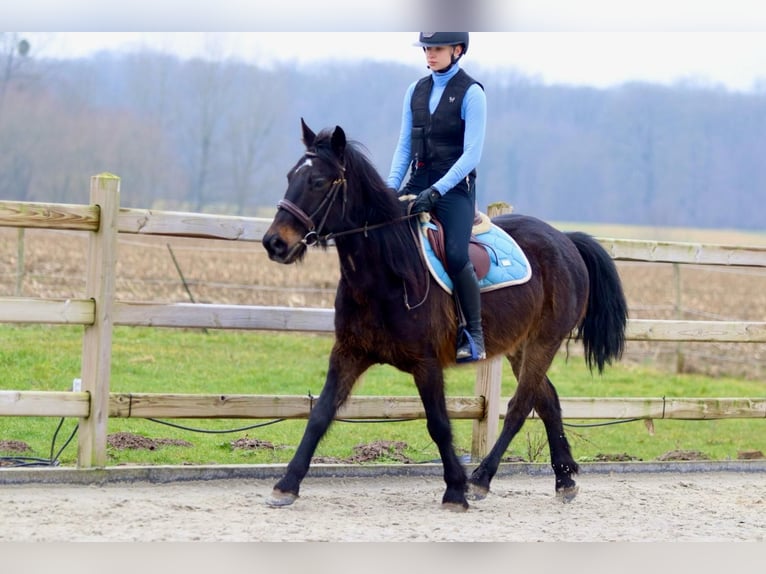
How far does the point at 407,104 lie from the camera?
5363 millimetres

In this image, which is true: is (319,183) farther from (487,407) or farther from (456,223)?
(487,407)

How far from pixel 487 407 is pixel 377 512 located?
5.26ft

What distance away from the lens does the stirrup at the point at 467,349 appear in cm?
514

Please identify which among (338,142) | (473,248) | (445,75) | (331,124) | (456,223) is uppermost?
(331,124)

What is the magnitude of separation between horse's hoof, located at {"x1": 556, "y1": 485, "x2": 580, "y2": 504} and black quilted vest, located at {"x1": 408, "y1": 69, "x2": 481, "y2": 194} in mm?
2039

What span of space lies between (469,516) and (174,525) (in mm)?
1665

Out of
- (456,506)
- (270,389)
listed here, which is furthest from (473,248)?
(270,389)

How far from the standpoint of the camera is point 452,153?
5254 mm

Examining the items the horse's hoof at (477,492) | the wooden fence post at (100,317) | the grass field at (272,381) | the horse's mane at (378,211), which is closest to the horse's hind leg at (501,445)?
the horse's hoof at (477,492)

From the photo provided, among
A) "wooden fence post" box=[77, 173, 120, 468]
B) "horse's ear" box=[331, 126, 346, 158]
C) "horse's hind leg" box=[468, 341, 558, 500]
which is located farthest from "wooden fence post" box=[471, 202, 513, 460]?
"wooden fence post" box=[77, 173, 120, 468]

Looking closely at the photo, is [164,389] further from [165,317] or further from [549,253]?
[549,253]

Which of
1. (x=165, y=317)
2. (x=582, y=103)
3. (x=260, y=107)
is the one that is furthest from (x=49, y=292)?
(x=582, y=103)

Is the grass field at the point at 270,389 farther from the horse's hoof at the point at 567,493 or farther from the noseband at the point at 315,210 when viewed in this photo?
the noseband at the point at 315,210

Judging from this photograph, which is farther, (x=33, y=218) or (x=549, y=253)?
(x=549, y=253)
